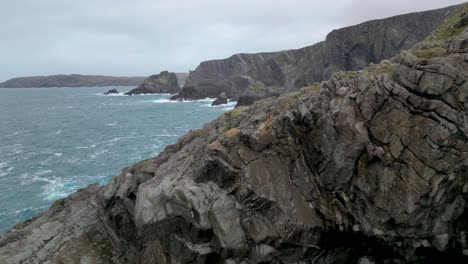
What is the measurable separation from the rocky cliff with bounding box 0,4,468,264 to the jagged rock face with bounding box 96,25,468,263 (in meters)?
0.05

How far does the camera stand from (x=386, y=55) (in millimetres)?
102875

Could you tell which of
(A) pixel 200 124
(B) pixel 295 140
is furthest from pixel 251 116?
(A) pixel 200 124

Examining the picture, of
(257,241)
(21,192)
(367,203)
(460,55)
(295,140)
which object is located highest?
(460,55)

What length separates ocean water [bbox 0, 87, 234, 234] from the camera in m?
45.5

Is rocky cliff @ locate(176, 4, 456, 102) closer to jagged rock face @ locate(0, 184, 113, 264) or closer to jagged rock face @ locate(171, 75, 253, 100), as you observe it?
jagged rock face @ locate(171, 75, 253, 100)

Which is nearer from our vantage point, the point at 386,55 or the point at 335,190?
the point at 335,190

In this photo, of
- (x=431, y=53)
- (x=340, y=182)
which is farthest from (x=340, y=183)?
(x=431, y=53)

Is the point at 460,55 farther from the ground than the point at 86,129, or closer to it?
farther from the ground

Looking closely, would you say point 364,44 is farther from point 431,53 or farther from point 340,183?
point 340,183

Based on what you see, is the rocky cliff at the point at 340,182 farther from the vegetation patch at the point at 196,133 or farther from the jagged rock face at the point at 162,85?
the jagged rock face at the point at 162,85

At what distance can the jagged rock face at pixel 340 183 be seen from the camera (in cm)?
1778

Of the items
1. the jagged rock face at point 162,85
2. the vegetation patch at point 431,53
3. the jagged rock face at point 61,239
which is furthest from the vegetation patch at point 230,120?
the jagged rock face at point 162,85

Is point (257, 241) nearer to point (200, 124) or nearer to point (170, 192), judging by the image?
point (170, 192)

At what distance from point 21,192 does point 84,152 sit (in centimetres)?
1924
